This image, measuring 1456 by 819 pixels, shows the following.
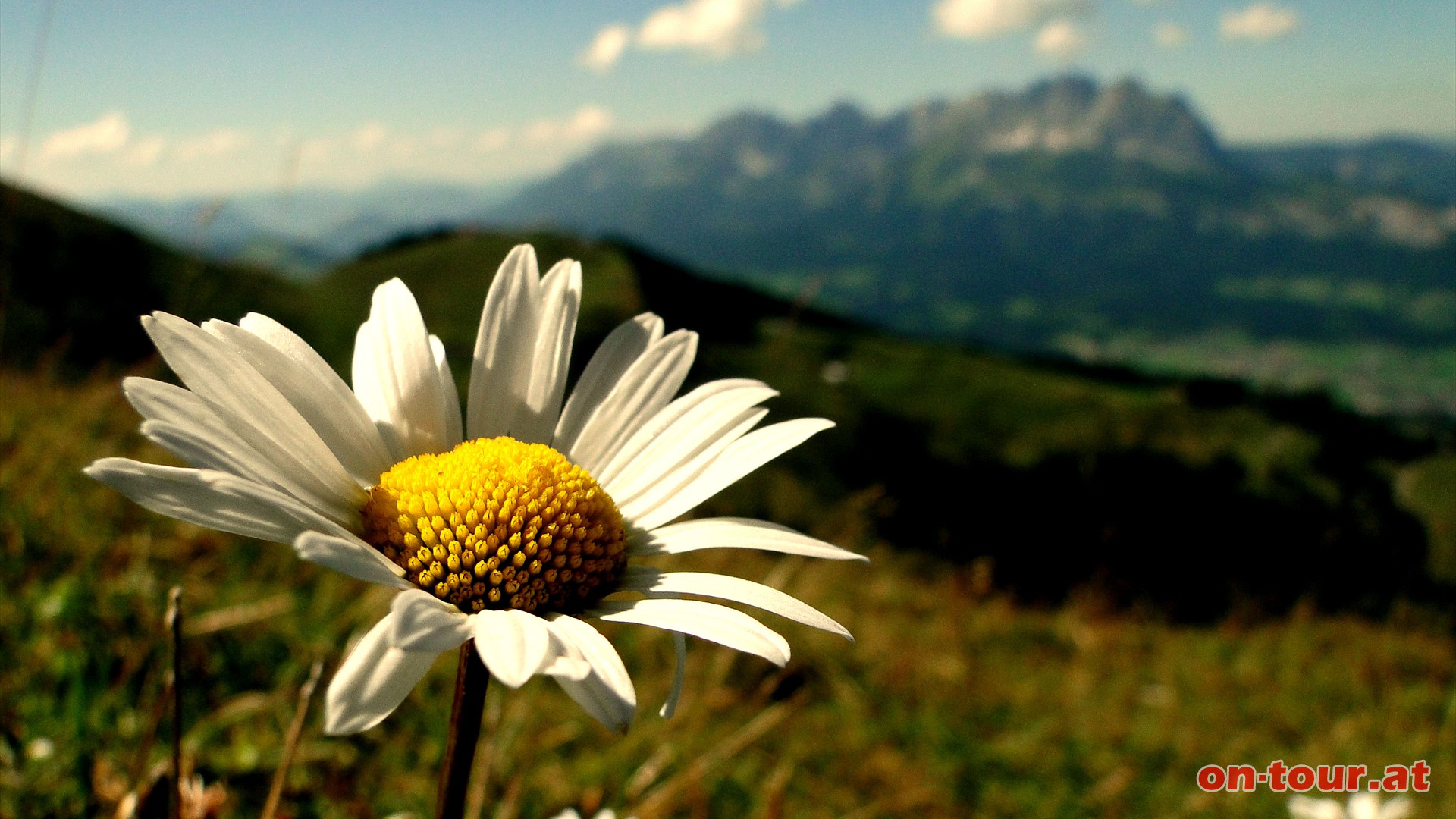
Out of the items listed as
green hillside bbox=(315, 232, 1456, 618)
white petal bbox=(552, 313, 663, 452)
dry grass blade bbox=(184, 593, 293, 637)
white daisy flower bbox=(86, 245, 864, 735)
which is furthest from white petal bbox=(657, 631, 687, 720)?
green hillside bbox=(315, 232, 1456, 618)

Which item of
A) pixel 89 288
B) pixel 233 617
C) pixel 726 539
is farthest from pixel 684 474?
pixel 89 288

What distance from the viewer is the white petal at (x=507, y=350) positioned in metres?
1.30

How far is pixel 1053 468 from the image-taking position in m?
10.8

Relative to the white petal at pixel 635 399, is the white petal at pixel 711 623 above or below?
below

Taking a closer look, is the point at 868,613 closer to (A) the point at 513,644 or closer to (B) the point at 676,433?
(B) the point at 676,433

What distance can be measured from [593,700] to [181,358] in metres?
0.57

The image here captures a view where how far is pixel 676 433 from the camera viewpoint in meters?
1.32

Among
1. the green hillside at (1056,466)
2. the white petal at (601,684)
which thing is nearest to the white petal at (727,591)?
the white petal at (601,684)

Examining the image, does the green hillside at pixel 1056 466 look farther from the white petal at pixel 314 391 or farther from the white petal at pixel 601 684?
A: the white petal at pixel 601 684

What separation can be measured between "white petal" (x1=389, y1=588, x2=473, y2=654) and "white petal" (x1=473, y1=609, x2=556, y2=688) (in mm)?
22

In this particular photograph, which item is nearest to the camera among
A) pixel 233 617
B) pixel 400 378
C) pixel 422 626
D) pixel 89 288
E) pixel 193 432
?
pixel 422 626

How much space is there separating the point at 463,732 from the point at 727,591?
0.33m

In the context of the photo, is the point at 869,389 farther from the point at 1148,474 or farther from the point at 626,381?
the point at 626,381

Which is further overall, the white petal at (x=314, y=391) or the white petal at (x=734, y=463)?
the white petal at (x=734, y=463)
